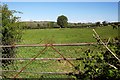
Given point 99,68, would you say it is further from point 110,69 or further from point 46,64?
point 46,64

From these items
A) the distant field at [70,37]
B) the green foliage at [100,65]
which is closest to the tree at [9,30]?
the green foliage at [100,65]

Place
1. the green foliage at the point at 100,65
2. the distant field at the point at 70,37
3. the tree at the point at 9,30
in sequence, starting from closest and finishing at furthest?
the green foliage at the point at 100,65, the tree at the point at 9,30, the distant field at the point at 70,37

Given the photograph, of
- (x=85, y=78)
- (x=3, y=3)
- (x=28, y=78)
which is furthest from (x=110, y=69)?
(x=3, y=3)

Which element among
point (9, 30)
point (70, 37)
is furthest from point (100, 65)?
point (70, 37)

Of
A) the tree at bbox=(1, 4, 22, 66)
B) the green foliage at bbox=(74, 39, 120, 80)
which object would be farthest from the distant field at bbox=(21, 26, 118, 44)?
the green foliage at bbox=(74, 39, 120, 80)

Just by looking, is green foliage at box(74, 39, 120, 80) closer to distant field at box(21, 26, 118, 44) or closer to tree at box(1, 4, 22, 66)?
tree at box(1, 4, 22, 66)

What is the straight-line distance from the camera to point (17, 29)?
415 inches

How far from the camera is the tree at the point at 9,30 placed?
1011 cm

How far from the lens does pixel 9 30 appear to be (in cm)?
1026

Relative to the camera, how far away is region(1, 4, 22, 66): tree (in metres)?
10.1

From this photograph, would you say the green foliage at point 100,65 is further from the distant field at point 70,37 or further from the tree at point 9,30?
the distant field at point 70,37

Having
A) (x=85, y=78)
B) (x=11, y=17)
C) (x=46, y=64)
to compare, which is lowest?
(x=46, y=64)

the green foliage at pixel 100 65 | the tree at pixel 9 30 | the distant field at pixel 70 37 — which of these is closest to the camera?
the green foliage at pixel 100 65

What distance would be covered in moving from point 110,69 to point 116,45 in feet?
1.86
